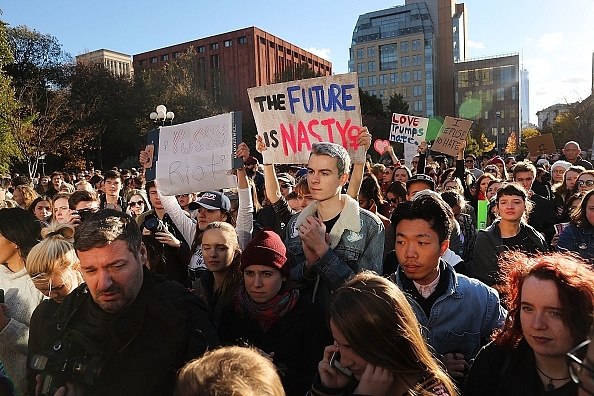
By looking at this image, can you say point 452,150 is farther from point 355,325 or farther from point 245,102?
point 245,102

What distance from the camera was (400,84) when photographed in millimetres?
89188

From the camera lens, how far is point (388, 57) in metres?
89.1

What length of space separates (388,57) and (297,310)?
9261 centimetres

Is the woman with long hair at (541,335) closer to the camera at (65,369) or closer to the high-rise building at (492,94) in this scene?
the camera at (65,369)

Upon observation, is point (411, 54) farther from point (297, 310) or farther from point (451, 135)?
point (297, 310)

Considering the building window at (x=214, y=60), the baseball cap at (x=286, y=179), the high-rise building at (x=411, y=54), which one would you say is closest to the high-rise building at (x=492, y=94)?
the high-rise building at (x=411, y=54)

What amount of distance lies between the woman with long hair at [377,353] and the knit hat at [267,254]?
777 millimetres

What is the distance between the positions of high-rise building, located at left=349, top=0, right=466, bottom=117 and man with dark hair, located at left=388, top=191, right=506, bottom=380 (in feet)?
295

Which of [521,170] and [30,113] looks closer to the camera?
[521,170]

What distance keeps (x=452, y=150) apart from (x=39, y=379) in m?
7.81

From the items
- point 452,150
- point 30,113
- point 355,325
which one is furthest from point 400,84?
point 355,325

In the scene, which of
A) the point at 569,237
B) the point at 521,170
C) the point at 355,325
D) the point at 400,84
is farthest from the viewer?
the point at 400,84

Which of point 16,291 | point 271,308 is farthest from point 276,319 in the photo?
point 16,291

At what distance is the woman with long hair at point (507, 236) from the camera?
12.7 ft
